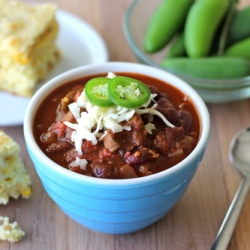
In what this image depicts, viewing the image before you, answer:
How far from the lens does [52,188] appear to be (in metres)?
1.31

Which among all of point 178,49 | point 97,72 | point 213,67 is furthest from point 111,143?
point 178,49

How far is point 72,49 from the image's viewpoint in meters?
2.22

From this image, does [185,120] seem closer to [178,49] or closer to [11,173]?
[11,173]

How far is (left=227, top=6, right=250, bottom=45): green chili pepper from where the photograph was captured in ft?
6.95

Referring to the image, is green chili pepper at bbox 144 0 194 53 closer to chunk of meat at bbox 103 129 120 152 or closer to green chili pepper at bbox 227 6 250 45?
green chili pepper at bbox 227 6 250 45

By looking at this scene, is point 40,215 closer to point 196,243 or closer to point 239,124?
point 196,243

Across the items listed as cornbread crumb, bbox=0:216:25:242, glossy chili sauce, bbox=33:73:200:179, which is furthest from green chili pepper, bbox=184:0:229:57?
cornbread crumb, bbox=0:216:25:242

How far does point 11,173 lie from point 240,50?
108cm

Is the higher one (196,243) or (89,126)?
(89,126)

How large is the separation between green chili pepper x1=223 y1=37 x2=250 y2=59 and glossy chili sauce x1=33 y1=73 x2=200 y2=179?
2.27 ft

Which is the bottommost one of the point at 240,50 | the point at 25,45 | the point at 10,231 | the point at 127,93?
the point at 10,231

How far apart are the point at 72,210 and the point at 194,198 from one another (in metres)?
0.45

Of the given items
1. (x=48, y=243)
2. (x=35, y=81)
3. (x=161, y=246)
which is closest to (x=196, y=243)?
(x=161, y=246)

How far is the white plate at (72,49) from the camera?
1933 mm
